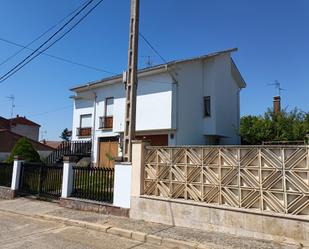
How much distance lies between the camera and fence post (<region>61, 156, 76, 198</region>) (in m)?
10.8

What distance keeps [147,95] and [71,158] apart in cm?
855

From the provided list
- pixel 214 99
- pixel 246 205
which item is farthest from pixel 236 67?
pixel 246 205

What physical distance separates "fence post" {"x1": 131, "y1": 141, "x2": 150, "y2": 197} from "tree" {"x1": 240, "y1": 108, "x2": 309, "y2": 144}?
14210mm

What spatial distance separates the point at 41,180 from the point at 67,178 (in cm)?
210

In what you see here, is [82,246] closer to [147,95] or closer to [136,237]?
[136,237]

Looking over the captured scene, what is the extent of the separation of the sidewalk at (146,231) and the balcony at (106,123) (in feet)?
36.7

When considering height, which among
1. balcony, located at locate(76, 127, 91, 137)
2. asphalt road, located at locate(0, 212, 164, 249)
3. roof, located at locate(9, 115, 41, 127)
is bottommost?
asphalt road, located at locate(0, 212, 164, 249)

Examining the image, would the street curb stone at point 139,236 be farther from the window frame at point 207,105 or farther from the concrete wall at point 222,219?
the window frame at point 207,105

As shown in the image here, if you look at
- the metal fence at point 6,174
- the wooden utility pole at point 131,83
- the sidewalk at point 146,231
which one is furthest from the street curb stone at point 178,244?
the metal fence at point 6,174

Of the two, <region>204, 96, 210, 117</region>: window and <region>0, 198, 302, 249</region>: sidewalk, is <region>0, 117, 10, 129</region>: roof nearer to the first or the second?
<region>204, 96, 210, 117</region>: window

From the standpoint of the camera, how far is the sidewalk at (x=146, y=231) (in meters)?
6.41

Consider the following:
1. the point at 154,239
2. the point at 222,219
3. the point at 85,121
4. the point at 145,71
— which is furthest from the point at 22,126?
the point at 222,219

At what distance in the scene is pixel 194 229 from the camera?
24.8 ft

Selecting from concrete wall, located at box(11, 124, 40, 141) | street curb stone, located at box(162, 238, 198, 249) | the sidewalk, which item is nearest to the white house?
the sidewalk
